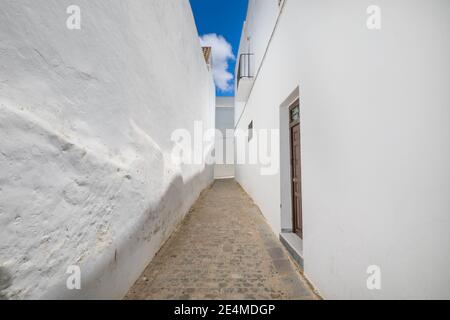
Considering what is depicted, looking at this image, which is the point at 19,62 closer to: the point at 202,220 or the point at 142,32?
the point at 142,32

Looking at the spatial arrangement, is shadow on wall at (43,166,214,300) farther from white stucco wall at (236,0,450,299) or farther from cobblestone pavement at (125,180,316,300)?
white stucco wall at (236,0,450,299)

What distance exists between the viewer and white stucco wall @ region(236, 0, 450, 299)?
0.94 meters

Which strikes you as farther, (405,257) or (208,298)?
(208,298)

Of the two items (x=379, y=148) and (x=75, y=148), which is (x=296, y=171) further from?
(x=75, y=148)

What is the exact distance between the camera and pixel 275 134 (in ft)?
12.1

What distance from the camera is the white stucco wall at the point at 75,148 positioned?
979 mm

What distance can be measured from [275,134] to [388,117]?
8.40 ft

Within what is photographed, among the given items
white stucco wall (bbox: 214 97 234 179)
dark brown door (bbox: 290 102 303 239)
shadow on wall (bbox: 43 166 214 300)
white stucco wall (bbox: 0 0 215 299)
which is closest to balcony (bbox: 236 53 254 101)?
dark brown door (bbox: 290 102 303 239)

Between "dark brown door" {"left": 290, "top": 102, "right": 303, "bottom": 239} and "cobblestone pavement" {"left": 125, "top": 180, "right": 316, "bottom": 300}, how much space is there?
20.1 inches

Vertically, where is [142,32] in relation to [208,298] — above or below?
above

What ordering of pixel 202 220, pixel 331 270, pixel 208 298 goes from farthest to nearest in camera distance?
pixel 202 220 < pixel 208 298 < pixel 331 270

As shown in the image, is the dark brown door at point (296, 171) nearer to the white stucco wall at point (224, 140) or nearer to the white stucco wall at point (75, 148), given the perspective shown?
the white stucco wall at point (75, 148)

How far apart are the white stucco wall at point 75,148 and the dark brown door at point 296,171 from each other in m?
2.37
